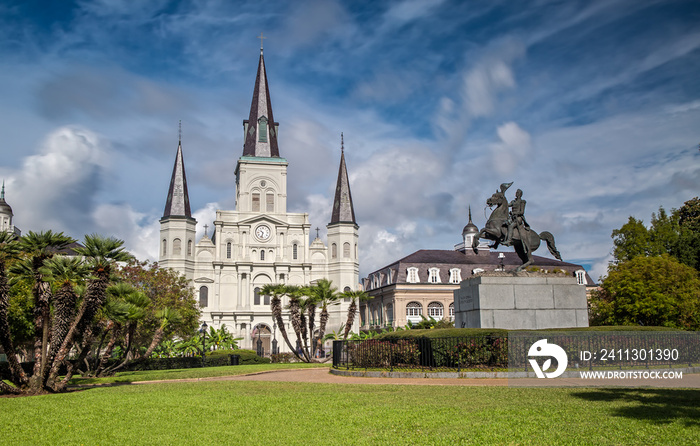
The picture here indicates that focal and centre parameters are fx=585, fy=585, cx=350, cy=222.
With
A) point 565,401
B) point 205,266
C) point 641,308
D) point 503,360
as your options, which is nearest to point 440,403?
point 565,401

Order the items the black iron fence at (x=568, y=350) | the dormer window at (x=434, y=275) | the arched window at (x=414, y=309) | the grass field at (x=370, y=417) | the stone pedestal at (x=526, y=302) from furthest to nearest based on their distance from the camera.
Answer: the dormer window at (x=434, y=275) → the arched window at (x=414, y=309) → the stone pedestal at (x=526, y=302) → the black iron fence at (x=568, y=350) → the grass field at (x=370, y=417)

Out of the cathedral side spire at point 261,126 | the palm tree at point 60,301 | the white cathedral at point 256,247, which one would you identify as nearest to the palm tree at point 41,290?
the palm tree at point 60,301

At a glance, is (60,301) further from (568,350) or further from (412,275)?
(412,275)

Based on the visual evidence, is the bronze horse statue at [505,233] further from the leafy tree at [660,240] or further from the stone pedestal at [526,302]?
the leafy tree at [660,240]

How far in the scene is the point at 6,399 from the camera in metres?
13.9

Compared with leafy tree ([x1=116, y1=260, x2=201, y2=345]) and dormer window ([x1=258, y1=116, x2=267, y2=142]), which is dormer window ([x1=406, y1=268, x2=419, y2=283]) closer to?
dormer window ([x1=258, y1=116, x2=267, y2=142])

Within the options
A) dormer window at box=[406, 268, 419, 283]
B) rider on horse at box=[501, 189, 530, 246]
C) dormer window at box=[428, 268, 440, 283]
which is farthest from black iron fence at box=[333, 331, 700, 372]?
dormer window at box=[428, 268, 440, 283]

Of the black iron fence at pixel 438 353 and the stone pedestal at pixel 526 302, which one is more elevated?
the stone pedestal at pixel 526 302

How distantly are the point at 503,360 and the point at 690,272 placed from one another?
88.9 feet

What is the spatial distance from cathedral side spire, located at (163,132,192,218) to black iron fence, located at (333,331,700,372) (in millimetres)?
57917

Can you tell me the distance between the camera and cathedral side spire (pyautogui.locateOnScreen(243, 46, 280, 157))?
259ft

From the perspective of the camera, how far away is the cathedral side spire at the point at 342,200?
247ft

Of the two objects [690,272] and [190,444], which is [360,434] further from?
[690,272]

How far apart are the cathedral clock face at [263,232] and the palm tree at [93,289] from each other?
57876 mm
